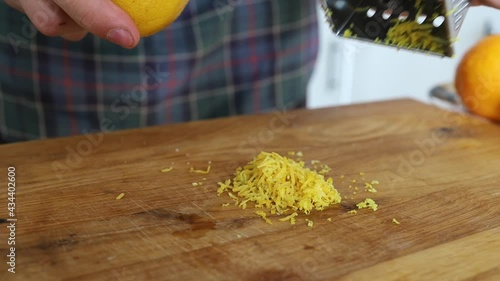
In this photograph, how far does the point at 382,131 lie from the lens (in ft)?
3.21

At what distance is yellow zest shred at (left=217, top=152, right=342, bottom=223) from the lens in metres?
0.70

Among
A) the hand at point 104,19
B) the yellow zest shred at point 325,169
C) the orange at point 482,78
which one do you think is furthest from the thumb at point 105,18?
the orange at point 482,78

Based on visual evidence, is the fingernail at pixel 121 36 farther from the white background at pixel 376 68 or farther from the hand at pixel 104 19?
the white background at pixel 376 68

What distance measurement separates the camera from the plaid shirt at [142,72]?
1.05m

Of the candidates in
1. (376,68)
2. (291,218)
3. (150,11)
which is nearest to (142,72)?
(150,11)

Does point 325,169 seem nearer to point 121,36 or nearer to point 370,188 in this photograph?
point 370,188

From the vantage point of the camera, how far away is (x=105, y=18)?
24.6 inches

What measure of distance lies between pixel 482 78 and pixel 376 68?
145cm

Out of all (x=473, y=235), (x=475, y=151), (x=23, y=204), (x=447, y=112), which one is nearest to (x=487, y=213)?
(x=473, y=235)

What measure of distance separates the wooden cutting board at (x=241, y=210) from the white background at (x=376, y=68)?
1.36 meters

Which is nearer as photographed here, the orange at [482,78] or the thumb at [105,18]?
the thumb at [105,18]

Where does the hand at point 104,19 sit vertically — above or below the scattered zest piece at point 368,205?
above

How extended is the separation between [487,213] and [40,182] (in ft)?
1.81

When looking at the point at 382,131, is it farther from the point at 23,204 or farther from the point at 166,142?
the point at 23,204
